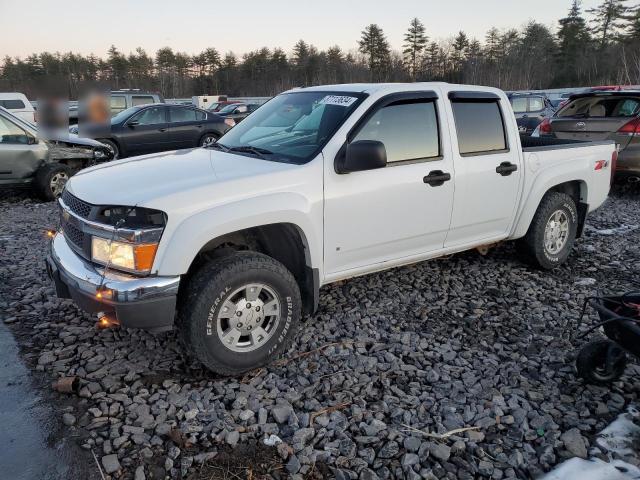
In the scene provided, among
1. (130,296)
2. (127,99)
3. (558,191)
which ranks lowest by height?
(130,296)

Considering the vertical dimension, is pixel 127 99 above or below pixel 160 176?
above

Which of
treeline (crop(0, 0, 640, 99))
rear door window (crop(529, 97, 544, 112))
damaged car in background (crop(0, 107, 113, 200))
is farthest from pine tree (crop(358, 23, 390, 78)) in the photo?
damaged car in background (crop(0, 107, 113, 200))

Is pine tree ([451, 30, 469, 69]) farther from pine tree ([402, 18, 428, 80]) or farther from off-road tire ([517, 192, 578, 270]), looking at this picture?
off-road tire ([517, 192, 578, 270])

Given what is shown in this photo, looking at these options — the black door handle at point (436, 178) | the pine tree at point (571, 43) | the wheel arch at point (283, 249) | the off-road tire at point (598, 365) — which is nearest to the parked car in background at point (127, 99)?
the wheel arch at point (283, 249)

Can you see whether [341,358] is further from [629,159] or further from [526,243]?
[629,159]

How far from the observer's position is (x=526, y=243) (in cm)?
510

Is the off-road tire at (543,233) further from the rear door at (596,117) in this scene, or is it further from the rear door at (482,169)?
the rear door at (596,117)

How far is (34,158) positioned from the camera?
854 cm

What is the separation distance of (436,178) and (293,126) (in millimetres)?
1227

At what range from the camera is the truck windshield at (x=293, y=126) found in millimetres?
3664

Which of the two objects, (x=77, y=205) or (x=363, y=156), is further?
(x=363, y=156)

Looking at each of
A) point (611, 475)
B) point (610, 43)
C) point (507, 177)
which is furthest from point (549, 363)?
point (610, 43)

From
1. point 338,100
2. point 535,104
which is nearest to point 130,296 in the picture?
point 338,100

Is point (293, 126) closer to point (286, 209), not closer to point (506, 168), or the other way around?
point (286, 209)
